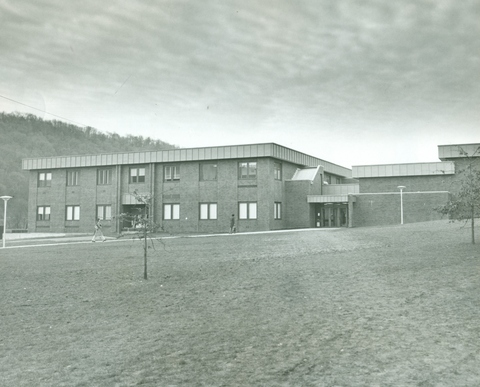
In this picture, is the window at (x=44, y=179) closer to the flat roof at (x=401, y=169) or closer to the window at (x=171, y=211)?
the window at (x=171, y=211)

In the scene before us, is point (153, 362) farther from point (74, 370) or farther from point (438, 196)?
point (438, 196)

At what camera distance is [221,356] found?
6.34 meters

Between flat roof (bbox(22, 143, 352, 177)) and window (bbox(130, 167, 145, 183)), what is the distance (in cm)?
82

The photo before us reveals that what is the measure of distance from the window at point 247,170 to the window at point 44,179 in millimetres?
21677

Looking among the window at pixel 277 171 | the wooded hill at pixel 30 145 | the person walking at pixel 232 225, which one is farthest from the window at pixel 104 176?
the wooded hill at pixel 30 145

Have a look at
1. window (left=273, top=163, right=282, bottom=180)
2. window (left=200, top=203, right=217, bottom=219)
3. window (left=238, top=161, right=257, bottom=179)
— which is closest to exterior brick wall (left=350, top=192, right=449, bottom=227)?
window (left=273, top=163, right=282, bottom=180)

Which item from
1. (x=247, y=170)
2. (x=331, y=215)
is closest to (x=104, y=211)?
(x=247, y=170)

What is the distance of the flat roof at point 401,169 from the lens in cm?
4201

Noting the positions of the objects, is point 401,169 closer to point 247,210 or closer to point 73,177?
point 247,210

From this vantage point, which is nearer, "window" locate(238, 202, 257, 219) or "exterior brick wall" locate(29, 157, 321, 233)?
"window" locate(238, 202, 257, 219)

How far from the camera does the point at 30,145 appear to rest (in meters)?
79.3

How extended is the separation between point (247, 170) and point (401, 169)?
13921mm

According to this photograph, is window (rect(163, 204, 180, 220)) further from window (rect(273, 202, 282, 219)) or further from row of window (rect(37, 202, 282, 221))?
window (rect(273, 202, 282, 219))

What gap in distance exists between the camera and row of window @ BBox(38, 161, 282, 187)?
4184 centimetres
